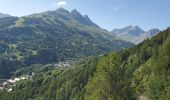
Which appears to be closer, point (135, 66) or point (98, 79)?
point (98, 79)

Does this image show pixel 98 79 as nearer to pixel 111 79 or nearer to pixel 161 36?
pixel 111 79

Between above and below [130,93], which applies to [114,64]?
above

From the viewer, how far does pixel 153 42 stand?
177 metres

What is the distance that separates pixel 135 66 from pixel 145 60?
21.2ft

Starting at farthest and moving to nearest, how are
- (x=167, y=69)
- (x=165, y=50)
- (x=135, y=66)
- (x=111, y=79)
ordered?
(x=135, y=66)
(x=165, y=50)
(x=167, y=69)
(x=111, y=79)

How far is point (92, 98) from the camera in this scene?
65.9 metres

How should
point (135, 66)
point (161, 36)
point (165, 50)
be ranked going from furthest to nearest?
point (161, 36)
point (135, 66)
point (165, 50)

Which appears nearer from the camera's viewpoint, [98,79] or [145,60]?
[98,79]

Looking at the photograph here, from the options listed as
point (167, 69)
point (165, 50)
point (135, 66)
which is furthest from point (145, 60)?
point (167, 69)

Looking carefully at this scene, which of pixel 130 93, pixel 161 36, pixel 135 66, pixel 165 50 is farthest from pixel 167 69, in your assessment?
pixel 130 93

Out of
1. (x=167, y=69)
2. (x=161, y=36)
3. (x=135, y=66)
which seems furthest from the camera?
(x=161, y=36)

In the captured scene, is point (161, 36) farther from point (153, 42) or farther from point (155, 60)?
point (155, 60)

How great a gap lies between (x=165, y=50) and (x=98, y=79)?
7874 centimetres

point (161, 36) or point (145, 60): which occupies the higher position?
point (161, 36)
